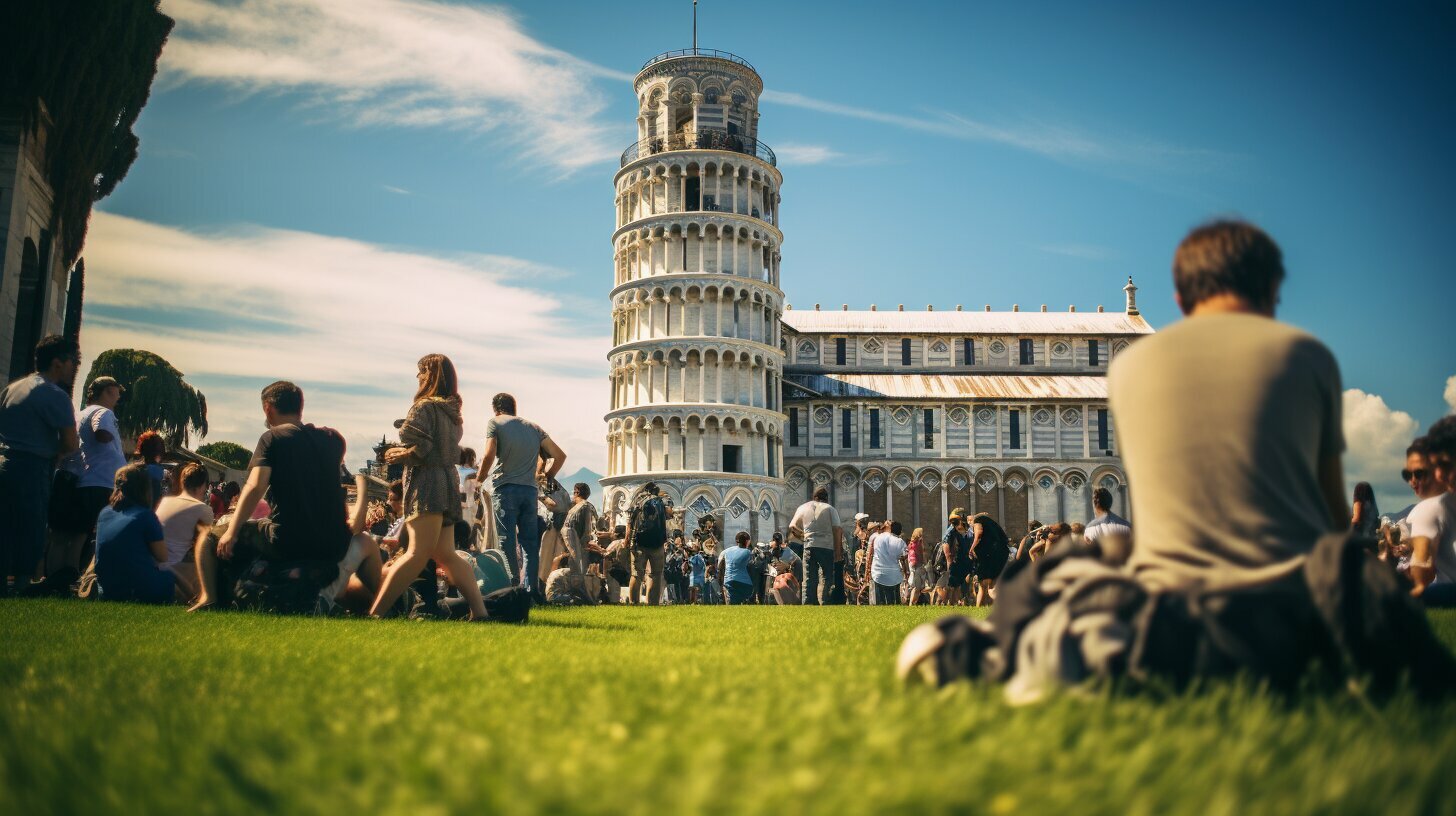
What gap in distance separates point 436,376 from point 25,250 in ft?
47.3

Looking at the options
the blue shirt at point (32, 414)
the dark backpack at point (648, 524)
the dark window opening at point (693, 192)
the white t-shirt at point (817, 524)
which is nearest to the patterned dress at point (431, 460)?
the blue shirt at point (32, 414)

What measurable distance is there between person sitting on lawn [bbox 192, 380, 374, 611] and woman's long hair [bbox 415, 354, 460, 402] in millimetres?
738

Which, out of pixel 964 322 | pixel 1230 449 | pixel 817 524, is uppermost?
pixel 964 322

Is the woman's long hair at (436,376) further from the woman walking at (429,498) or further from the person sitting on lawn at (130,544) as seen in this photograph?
the person sitting on lawn at (130,544)

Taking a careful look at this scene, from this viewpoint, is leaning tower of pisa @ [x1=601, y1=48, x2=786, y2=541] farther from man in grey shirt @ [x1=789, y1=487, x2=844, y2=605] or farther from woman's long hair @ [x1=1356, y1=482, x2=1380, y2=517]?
woman's long hair @ [x1=1356, y1=482, x2=1380, y2=517]

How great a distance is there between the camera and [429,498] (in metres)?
7.56

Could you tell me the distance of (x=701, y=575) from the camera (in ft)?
80.8

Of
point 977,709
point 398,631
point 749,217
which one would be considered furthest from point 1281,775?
point 749,217

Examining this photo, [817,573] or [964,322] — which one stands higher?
[964,322]

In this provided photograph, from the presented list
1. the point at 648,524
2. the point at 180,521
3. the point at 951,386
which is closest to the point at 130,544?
the point at 180,521

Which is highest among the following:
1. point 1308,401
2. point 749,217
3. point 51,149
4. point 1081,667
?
point 749,217

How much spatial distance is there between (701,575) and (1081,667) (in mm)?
22214

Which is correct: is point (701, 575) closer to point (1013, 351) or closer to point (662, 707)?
point (662, 707)

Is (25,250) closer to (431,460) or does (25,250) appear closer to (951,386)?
(431,460)
